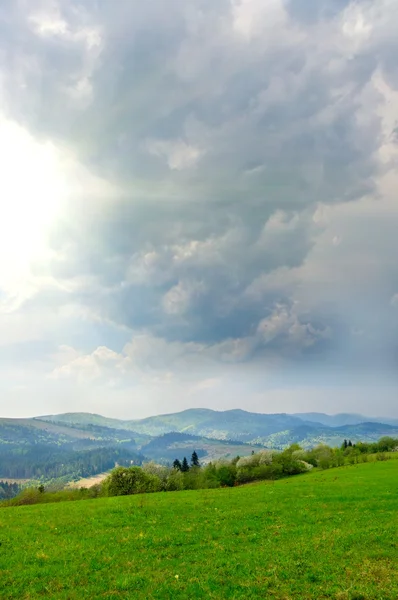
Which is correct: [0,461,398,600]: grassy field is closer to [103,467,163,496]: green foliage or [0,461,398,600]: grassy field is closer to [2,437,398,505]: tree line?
[103,467,163,496]: green foliage

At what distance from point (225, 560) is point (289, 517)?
451 inches

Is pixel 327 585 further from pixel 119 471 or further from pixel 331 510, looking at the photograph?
→ pixel 119 471

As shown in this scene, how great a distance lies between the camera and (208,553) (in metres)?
19.1

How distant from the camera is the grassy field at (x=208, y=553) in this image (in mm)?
14766

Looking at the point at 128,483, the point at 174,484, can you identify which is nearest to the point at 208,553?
the point at 128,483

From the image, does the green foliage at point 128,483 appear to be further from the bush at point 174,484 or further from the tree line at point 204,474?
the bush at point 174,484

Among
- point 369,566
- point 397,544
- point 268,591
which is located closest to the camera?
point 268,591

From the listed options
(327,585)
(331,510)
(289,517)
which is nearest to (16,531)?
(289,517)

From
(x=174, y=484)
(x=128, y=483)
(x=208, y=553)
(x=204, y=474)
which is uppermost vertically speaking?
(x=208, y=553)

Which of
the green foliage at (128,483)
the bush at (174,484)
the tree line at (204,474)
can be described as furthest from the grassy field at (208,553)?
the bush at (174,484)

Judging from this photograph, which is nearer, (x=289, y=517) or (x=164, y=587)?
(x=164, y=587)

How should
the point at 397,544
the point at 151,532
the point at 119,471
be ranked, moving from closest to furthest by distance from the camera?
the point at 397,544 < the point at 151,532 < the point at 119,471

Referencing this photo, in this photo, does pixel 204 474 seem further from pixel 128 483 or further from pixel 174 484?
pixel 128 483

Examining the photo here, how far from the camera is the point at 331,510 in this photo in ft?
96.4
